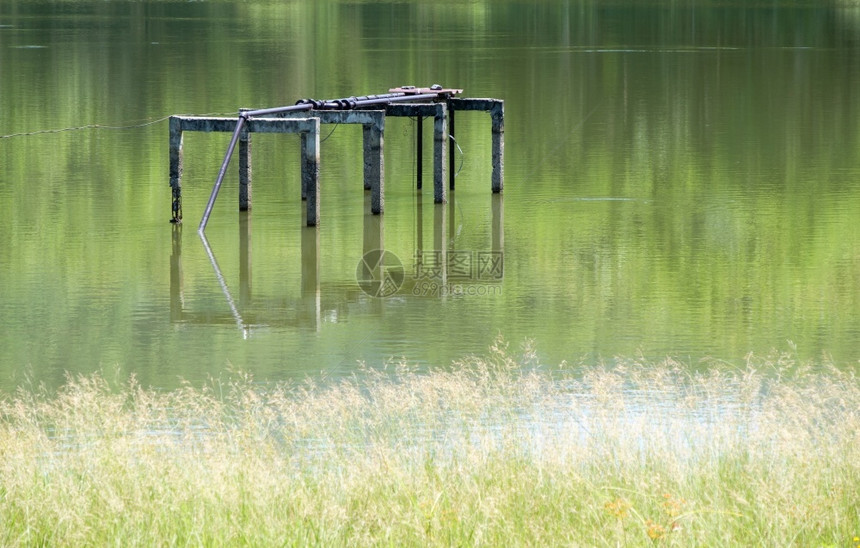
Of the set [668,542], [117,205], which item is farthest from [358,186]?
[668,542]

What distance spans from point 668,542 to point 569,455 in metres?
1.96

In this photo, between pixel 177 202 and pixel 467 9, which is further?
pixel 467 9

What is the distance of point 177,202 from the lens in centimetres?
2414

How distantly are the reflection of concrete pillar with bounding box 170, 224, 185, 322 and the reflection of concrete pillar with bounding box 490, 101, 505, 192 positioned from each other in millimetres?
5759

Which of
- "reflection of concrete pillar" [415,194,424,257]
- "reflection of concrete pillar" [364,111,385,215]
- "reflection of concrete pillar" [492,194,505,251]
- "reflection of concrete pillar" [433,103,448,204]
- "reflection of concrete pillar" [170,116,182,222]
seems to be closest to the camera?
"reflection of concrete pillar" [415,194,424,257]

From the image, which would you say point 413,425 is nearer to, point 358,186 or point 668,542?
point 668,542

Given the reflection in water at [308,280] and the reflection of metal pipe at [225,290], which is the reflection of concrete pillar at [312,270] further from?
the reflection of metal pipe at [225,290]

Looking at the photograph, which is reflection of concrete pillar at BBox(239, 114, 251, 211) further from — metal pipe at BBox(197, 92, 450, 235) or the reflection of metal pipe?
the reflection of metal pipe

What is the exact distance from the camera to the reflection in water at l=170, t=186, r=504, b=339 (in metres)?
17.7

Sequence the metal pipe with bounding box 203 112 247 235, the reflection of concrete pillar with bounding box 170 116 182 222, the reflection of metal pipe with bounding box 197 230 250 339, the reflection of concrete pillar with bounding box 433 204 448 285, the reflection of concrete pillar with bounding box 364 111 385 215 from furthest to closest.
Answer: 1. the reflection of concrete pillar with bounding box 364 111 385 215
2. the reflection of concrete pillar with bounding box 170 116 182 222
3. the metal pipe with bounding box 203 112 247 235
4. the reflection of concrete pillar with bounding box 433 204 448 285
5. the reflection of metal pipe with bounding box 197 230 250 339

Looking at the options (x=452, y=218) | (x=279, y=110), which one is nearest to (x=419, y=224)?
→ (x=452, y=218)

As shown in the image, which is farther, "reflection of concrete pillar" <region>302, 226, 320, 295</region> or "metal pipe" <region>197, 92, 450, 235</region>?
"metal pipe" <region>197, 92, 450, 235</region>

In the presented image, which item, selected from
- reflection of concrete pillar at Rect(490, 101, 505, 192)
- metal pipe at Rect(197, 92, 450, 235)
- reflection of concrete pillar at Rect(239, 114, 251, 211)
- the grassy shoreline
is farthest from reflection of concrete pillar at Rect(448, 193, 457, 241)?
the grassy shoreline

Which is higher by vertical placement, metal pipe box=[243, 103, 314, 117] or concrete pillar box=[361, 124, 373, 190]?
metal pipe box=[243, 103, 314, 117]
